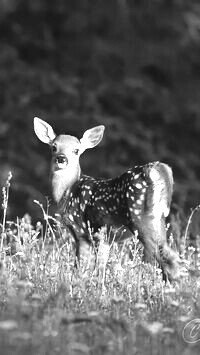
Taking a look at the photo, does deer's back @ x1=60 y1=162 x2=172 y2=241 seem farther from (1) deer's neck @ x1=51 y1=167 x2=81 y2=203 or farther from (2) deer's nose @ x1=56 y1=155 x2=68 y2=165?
(2) deer's nose @ x1=56 y1=155 x2=68 y2=165

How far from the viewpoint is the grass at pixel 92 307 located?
4570 millimetres

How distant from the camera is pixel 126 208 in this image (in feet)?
23.5

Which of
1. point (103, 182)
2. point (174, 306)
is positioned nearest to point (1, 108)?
point (103, 182)

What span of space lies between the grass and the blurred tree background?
961 cm

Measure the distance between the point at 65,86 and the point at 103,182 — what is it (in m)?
9.92

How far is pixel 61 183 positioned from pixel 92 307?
2.26 meters

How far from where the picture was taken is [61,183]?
792 cm

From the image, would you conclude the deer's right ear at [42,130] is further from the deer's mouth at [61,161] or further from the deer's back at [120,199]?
the deer's back at [120,199]

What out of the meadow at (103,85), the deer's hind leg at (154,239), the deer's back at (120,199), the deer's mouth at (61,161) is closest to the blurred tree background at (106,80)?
the meadow at (103,85)

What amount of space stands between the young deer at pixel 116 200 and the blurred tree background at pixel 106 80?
874 cm

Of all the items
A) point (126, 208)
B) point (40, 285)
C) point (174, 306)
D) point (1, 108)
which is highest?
point (1, 108)

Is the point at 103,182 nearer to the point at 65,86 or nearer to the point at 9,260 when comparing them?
the point at 9,260

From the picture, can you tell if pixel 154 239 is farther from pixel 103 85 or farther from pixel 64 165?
pixel 103 85

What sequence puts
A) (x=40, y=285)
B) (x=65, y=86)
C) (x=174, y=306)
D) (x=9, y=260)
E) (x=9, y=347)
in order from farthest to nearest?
(x=65, y=86) < (x=9, y=260) < (x=40, y=285) < (x=174, y=306) < (x=9, y=347)
